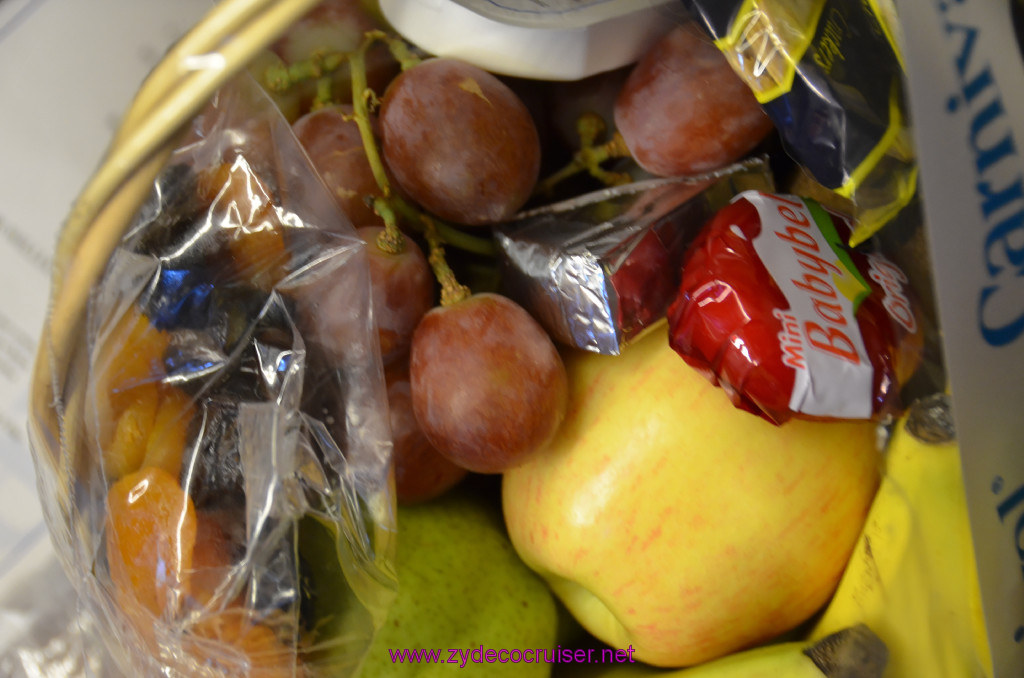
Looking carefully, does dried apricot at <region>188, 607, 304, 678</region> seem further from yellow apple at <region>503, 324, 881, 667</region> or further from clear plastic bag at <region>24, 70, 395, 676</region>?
yellow apple at <region>503, 324, 881, 667</region>

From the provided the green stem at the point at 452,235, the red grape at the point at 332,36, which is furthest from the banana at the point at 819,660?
the red grape at the point at 332,36

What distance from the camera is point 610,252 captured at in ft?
1.46

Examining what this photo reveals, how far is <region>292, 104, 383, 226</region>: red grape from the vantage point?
0.51 metres

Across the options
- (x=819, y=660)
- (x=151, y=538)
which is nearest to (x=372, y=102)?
(x=151, y=538)

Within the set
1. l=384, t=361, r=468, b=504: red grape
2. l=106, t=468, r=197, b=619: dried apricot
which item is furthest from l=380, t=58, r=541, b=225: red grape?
l=106, t=468, r=197, b=619: dried apricot

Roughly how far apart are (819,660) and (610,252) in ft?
1.00

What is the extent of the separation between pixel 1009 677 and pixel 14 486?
0.80 m

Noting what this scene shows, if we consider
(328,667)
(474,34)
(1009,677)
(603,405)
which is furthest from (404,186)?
(1009,677)

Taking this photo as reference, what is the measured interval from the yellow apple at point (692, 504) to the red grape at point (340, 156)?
0.76 ft

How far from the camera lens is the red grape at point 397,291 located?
477 mm

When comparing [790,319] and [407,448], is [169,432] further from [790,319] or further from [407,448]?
[790,319]

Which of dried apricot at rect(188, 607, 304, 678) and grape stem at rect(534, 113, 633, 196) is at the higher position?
grape stem at rect(534, 113, 633, 196)

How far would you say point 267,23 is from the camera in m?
0.40

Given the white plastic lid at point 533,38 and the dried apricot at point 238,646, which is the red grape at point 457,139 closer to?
the white plastic lid at point 533,38
